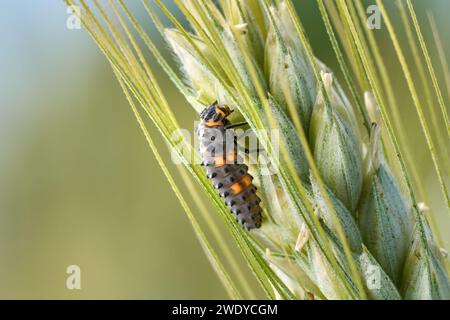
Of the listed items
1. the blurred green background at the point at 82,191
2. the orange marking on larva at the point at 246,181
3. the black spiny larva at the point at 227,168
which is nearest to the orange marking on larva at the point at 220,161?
the black spiny larva at the point at 227,168

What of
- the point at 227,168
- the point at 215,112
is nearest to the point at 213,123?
the point at 215,112

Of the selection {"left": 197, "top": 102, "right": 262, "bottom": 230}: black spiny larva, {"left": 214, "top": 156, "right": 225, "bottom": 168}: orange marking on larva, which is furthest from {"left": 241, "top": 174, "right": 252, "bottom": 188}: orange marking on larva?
{"left": 214, "top": 156, "right": 225, "bottom": 168}: orange marking on larva

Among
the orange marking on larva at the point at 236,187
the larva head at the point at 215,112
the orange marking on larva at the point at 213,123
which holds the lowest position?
the orange marking on larva at the point at 236,187

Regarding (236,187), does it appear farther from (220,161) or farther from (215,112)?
(215,112)

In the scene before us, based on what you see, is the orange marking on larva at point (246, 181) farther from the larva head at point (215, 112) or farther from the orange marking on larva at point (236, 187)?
the larva head at point (215, 112)

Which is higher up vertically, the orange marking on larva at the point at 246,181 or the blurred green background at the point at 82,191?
the blurred green background at the point at 82,191

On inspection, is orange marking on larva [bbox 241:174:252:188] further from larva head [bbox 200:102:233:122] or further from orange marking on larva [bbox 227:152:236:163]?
larva head [bbox 200:102:233:122]
